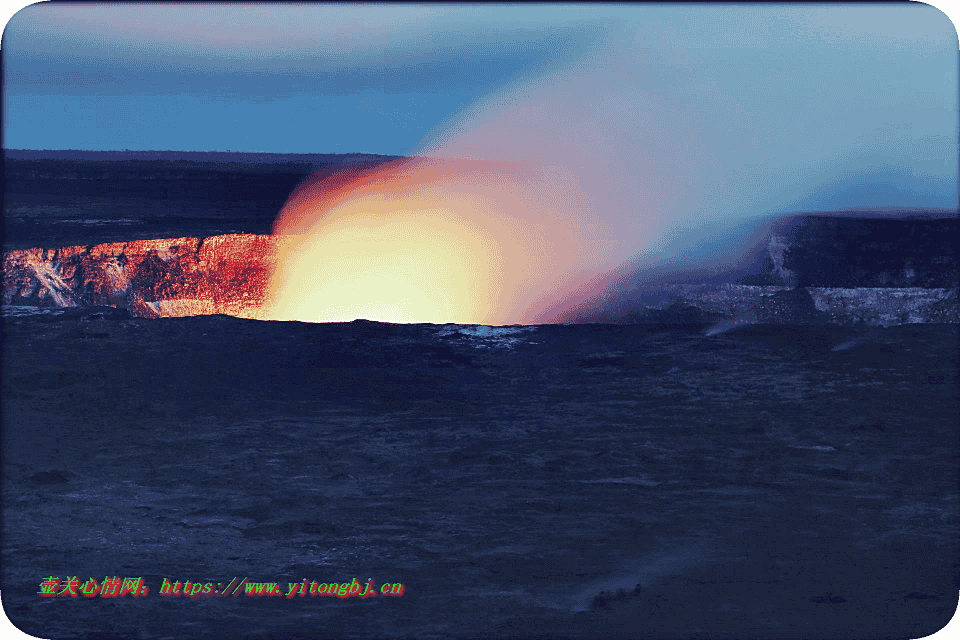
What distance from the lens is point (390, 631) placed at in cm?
285

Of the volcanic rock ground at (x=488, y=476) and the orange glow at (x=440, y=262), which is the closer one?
the volcanic rock ground at (x=488, y=476)

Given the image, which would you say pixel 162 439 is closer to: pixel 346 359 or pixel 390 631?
pixel 346 359

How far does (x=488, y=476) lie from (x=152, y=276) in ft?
20.5

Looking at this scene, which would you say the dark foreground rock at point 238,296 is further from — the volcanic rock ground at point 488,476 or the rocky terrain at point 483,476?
the volcanic rock ground at point 488,476

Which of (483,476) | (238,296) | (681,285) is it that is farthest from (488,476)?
(238,296)

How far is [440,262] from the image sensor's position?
422 inches

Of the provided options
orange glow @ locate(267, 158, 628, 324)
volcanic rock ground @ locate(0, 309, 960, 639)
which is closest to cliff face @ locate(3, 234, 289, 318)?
orange glow @ locate(267, 158, 628, 324)

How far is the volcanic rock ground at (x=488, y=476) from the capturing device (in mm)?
3020

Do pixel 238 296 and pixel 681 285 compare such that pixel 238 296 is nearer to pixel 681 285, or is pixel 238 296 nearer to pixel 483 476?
pixel 681 285

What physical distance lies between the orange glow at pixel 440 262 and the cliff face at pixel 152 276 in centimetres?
29

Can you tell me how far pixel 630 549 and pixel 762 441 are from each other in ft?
4.80

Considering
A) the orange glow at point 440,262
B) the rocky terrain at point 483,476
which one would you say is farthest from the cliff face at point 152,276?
the rocky terrain at point 483,476

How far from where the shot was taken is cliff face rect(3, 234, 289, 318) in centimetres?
926

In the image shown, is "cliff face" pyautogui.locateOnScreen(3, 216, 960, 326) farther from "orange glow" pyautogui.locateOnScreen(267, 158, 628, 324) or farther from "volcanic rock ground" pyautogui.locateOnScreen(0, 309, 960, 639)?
"volcanic rock ground" pyautogui.locateOnScreen(0, 309, 960, 639)
